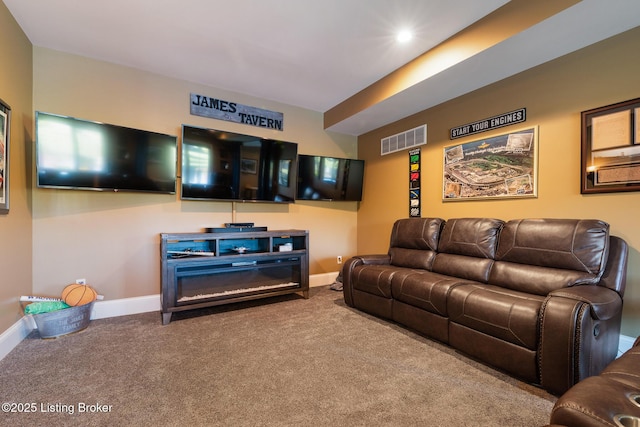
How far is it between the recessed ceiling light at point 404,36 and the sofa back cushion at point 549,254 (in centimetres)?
189

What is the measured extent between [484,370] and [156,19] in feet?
12.1

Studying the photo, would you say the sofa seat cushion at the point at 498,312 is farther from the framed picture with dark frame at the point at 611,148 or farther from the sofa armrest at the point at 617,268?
the framed picture with dark frame at the point at 611,148

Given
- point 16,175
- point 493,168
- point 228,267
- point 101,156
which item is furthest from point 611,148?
point 16,175

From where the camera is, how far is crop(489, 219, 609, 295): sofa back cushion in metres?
1.95

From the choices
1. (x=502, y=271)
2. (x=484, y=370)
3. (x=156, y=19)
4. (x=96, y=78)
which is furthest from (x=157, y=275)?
(x=502, y=271)

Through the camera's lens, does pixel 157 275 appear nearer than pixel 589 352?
No

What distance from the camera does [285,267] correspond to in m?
3.50

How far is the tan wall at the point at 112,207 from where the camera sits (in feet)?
8.72

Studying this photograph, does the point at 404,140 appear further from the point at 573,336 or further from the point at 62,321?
the point at 62,321

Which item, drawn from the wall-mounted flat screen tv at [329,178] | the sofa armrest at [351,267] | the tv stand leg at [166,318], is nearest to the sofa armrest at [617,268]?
the sofa armrest at [351,267]

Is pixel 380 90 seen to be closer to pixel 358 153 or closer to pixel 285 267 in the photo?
pixel 358 153

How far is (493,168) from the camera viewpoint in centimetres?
284

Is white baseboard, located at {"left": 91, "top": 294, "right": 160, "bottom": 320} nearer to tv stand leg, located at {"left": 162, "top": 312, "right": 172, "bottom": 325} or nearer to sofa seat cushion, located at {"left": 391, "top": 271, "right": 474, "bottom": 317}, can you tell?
tv stand leg, located at {"left": 162, "top": 312, "right": 172, "bottom": 325}

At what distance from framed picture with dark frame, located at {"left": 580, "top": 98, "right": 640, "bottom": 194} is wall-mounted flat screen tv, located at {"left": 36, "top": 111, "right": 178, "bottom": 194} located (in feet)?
12.6
